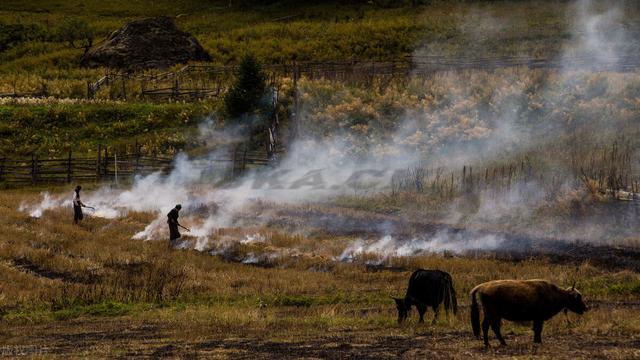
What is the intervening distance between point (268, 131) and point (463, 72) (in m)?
15.5

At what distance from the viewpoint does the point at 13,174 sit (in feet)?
171

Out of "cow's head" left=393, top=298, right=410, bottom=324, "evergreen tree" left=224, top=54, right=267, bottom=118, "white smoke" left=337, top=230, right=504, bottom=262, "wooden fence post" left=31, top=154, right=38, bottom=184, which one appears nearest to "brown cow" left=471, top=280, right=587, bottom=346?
"cow's head" left=393, top=298, right=410, bottom=324

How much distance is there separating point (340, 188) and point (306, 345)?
91.1ft

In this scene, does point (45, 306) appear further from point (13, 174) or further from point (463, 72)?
point (463, 72)

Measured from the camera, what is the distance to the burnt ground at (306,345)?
40.6ft

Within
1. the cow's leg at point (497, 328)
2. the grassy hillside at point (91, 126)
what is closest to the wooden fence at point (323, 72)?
the grassy hillside at point (91, 126)

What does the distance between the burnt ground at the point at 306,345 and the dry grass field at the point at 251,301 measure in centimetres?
3

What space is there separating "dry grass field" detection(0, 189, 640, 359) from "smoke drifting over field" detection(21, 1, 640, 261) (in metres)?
2.17

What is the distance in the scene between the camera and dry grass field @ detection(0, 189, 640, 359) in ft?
45.0

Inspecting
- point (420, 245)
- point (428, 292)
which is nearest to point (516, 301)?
point (428, 292)

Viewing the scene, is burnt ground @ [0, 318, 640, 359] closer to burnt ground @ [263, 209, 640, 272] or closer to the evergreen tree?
burnt ground @ [263, 209, 640, 272]

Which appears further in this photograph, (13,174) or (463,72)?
(463,72)

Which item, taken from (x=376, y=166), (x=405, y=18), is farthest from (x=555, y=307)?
(x=405, y=18)

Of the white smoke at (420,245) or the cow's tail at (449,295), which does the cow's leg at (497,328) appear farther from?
the white smoke at (420,245)
